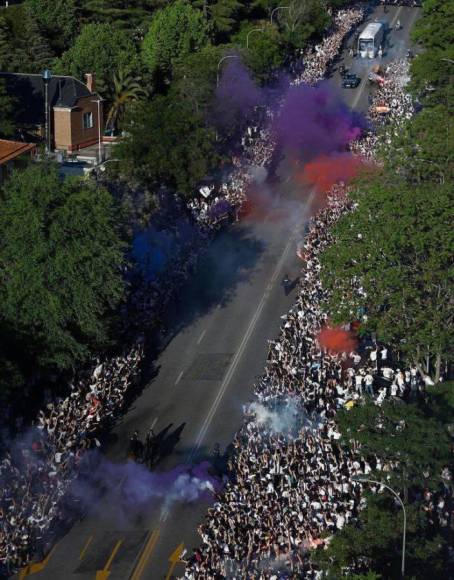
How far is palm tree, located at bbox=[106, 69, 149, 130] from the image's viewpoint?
8369cm

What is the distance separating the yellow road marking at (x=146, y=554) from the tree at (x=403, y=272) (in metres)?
12.3

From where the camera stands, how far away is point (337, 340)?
155ft

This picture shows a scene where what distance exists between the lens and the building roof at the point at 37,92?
257 ft

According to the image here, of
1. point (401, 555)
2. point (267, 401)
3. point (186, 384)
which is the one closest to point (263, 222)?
point (186, 384)

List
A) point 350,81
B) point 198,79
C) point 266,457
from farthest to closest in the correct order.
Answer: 1. point 350,81
2. point 198,79
3. point 266,457

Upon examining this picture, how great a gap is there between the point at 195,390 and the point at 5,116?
31152mm

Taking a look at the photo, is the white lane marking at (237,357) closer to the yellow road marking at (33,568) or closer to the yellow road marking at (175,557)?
the yellow road marking at (175,557)

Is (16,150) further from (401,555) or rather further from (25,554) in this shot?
(401,555)

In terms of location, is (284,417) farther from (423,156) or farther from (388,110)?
(388,110)

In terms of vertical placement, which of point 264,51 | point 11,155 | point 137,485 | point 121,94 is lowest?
point 121,94

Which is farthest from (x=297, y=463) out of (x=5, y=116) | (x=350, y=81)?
(x=350, y=81)

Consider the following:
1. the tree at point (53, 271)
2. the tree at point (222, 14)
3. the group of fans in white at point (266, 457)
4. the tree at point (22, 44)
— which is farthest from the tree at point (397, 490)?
the tree at point (222, 14)

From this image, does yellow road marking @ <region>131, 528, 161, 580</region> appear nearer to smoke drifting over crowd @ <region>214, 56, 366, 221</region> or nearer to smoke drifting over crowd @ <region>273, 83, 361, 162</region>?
smoke drifting over crowd @ <region>214, 56, 366, 221</region>

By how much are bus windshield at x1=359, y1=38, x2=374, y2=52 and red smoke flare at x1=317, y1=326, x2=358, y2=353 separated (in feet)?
170
